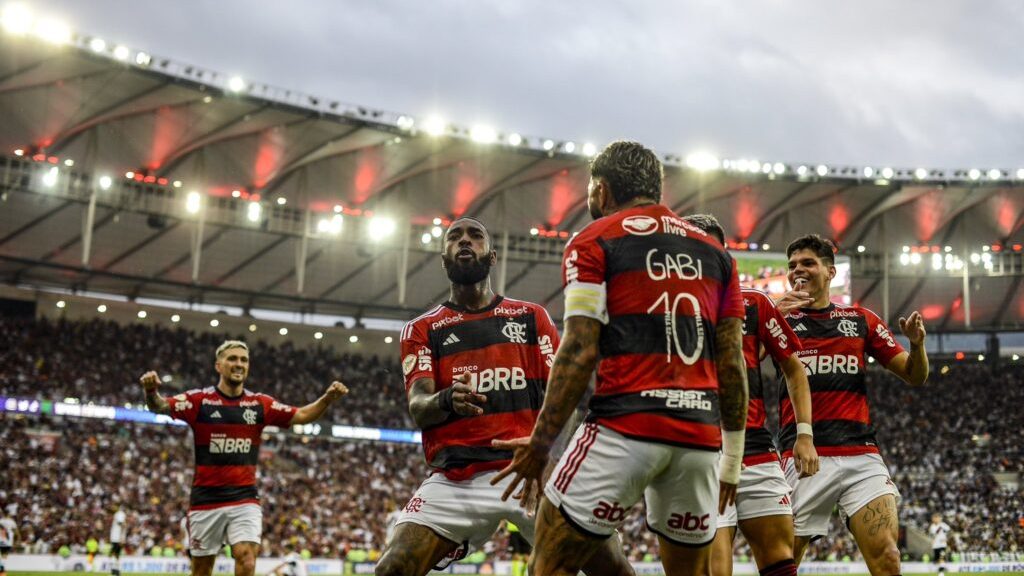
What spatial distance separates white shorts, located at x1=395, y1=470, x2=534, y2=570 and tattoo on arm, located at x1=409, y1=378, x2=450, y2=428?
0.47 meters

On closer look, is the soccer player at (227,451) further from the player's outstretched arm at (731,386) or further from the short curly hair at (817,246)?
the player's outstretched arm at (731,386)

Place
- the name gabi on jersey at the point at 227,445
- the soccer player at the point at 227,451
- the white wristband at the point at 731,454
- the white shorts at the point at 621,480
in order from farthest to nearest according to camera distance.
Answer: the name gabi on jersey at the point at 227,445, the soccer player at the point at 227,451, the white wristband at the point at 731,454, the white shorts at the point at 621,480

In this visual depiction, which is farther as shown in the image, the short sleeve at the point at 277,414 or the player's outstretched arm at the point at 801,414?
the short sleeve at the point at 277,414

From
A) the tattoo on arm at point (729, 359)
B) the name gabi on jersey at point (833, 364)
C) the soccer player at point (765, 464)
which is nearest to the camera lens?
the tattoo on arm at point (729, 359)

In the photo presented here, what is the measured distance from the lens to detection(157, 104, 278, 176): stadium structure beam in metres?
41.7

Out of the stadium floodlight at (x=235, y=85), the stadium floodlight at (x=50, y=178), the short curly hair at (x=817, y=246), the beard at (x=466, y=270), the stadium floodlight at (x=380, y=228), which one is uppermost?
the stadium floodlight at (x=235, y=85)

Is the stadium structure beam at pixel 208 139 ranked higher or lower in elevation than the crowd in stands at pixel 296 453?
higher

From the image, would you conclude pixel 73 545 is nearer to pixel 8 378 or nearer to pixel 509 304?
pixel 8 378

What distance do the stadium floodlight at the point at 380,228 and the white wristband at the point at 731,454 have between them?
43960mm

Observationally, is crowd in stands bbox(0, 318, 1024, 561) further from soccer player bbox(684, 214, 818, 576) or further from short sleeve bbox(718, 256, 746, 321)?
short sleeve bbox(718, 256, 746, 321)

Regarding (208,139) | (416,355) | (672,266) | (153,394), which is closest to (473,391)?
(416,355)

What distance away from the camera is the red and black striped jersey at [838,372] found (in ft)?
25.4

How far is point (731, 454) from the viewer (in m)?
4.76

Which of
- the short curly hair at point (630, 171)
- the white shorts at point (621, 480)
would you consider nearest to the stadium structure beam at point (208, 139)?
the short curly hair at point (630, 171)
